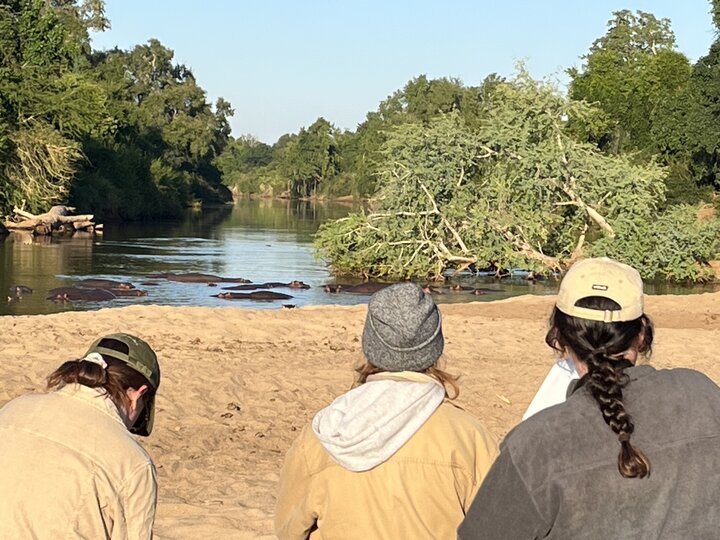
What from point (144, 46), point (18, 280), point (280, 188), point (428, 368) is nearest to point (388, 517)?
point (428, 368)

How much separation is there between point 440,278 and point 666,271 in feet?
19.5

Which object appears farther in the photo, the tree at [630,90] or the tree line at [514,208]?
the tree at [630,90]

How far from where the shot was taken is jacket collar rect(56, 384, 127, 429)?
9.54 feet

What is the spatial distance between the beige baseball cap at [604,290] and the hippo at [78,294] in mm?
20611

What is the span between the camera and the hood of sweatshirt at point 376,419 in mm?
2723

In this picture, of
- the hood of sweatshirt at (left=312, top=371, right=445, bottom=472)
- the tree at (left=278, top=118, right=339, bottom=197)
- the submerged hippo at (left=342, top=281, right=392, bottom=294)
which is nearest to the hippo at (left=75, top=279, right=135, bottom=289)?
the submerged hippo at (left=342, top=281, right=392, bottom=294)

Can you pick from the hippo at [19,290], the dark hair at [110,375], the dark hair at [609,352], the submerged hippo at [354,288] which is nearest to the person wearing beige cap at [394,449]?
the dark hair at [609,352]

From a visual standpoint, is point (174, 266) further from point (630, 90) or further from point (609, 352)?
point (630, 90)

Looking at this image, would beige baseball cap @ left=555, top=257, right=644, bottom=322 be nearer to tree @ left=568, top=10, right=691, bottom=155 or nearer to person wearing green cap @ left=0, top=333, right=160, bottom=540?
person wearing green cap @ left=0, top=333, right=160, bottom=540

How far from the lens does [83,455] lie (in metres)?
2.83

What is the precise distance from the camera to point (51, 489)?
2.82 m

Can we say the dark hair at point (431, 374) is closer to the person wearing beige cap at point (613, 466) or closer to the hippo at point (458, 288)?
the person wearing beige cap at point (613, 466)

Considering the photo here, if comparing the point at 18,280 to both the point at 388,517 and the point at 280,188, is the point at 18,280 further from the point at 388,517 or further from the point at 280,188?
the point at 280,188

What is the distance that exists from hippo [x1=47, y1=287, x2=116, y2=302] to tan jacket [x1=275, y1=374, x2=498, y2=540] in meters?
20.2
